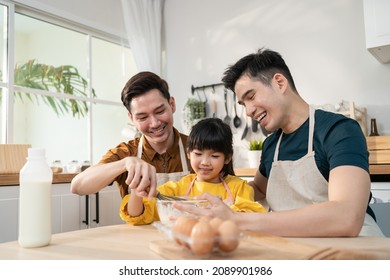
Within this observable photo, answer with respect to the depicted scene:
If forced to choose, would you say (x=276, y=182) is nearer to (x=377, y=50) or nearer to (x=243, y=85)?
(x=243, y=85)

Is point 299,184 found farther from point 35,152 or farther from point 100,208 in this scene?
point 100,208

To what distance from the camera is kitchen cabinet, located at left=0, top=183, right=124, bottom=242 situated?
162 cm

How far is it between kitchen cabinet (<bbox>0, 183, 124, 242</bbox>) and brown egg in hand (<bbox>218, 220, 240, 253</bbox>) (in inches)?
56.5

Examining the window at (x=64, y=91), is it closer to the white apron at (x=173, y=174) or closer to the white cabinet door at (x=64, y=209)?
the white cabinet door at (x=64, y=209)

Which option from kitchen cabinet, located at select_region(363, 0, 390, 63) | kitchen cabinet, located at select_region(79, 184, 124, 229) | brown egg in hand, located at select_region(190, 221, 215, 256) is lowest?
kitchen cabinet, located at select_region(79, 184, 124, 229)

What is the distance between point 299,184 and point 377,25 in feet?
4.64

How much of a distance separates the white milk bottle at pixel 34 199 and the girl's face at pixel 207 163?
0.58m

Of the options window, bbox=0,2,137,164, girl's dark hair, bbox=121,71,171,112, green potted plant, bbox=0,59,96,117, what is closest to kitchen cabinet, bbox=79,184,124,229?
window, bbox=0,2,137,164

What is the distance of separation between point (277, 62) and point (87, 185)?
656 millimetres

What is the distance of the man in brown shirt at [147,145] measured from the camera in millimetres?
1032

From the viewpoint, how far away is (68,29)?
2580 millimetres

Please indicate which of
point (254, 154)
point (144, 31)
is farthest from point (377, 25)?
point (144, 31)

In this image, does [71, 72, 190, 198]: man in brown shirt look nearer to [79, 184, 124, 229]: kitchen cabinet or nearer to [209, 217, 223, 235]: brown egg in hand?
[209, 217, 223, 235]: brown egg in hand
